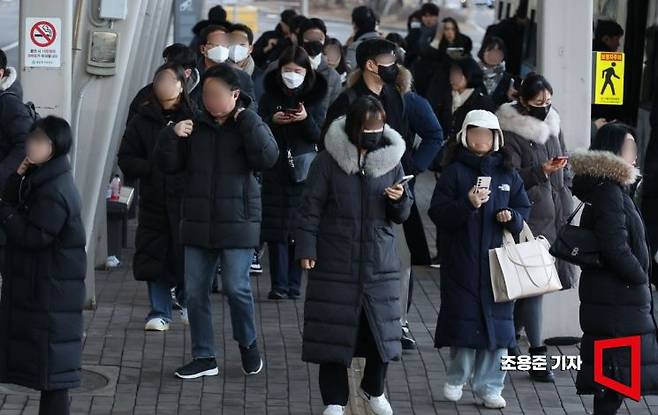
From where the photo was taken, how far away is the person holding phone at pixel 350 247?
7984 millimetres

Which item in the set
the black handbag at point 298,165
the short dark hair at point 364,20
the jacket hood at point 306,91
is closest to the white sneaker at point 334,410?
the black handbag at point 298,165

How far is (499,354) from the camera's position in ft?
27.8

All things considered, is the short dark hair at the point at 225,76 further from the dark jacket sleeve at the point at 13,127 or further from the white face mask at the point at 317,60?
the white face mask at the point at 317,60

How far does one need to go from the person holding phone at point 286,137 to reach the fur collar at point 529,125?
1.96 metres

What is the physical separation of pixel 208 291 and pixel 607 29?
689 cm

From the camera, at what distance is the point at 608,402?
782 centimetres

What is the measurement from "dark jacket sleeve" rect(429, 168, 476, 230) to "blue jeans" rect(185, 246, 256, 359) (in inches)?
44.6

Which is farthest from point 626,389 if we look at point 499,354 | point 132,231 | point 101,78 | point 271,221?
point 132,231

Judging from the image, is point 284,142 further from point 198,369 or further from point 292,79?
point 198,369

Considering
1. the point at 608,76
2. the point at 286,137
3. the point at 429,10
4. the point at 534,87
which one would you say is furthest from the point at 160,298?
the point at 429,10

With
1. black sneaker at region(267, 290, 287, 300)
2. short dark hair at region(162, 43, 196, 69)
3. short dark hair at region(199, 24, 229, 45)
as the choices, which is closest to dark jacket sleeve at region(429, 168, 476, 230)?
short dark hair at region(162, 43, 196, 69)

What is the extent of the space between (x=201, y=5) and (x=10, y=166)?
12.2m

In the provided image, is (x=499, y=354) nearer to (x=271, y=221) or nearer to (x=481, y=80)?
(x=271, y=221)

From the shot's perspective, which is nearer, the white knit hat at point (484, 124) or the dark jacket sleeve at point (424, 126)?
the white knit hat at point (484, 124)
